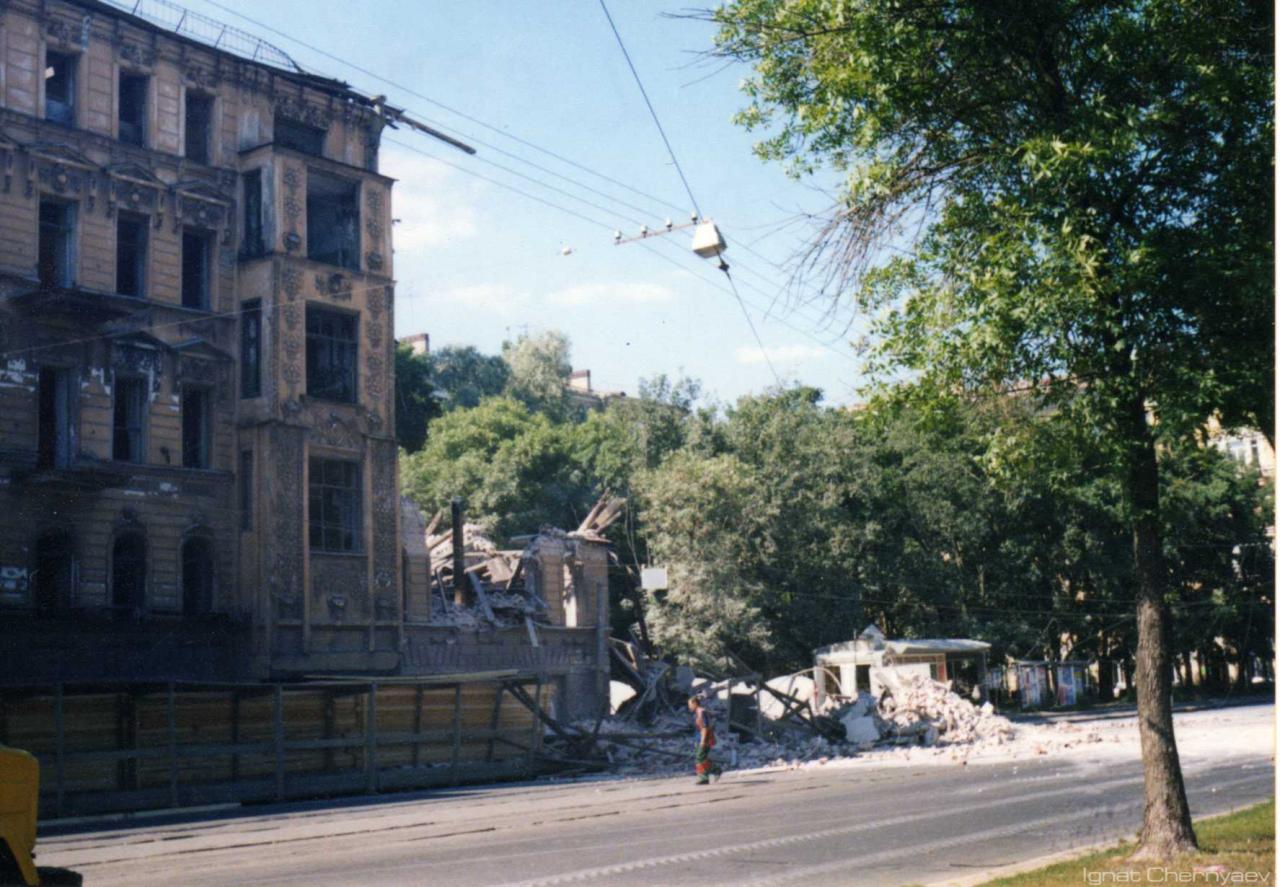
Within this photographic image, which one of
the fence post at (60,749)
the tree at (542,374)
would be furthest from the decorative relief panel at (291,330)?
the tree at (542,374)

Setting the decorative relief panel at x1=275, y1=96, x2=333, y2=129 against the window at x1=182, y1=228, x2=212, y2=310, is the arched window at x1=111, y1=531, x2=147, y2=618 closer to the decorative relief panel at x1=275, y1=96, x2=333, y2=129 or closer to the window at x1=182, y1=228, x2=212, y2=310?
the window at x1=182, y1=228, x2=212, y2=310

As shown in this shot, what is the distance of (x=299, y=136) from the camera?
38.2m

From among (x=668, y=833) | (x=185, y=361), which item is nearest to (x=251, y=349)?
(x=185, y=361)

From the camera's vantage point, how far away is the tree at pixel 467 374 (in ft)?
316

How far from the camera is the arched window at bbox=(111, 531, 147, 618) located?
32812 mm

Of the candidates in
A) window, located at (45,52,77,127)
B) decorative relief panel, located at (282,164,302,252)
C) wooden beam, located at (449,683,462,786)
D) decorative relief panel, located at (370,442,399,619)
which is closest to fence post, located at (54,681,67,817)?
wooden beam, located at (449,683,462,786)

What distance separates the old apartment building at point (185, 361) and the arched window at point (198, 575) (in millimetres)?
58

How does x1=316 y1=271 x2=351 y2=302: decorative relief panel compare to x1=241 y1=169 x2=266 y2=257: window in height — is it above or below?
below

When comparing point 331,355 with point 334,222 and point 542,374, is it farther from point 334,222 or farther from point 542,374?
point 542,374

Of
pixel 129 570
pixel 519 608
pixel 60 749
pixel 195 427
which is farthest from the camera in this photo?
pixel 519 608

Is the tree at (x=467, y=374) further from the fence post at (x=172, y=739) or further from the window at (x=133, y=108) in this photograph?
the fence post at (x=172, y=739)

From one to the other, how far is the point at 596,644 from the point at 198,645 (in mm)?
13655

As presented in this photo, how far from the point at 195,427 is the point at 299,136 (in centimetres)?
905

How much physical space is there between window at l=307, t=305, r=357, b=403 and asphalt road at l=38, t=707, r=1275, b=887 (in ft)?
45.9
